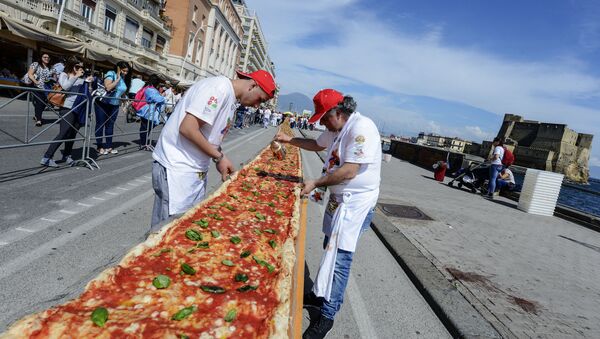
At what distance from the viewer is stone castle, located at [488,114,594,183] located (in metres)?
70.5

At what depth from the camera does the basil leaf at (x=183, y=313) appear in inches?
84.7

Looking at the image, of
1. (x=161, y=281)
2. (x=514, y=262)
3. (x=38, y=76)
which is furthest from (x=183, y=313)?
(x=38, y=76)

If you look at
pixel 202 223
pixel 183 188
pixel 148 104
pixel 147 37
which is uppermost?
pixel 147 37

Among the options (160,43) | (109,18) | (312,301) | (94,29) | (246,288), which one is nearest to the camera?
(246,288)

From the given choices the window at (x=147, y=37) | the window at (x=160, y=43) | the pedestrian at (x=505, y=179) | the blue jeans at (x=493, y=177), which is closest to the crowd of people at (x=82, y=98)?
the blue jeans at (x=493, y=177)

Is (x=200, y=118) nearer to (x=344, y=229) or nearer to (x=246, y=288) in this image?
(x=246, y=288)

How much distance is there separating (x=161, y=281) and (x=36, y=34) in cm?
1931

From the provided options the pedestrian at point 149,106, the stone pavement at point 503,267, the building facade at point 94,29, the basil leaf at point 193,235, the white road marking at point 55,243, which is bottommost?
the white road marking at point 55,243

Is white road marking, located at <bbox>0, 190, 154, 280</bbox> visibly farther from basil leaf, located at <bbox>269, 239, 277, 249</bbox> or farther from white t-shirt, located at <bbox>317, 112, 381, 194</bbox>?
white t-shirt, located at <bbox>317, 112, 381, 194</bbox>

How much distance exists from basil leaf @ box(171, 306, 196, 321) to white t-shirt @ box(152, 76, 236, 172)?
1286 millimetres

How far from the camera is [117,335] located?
1.91 metres

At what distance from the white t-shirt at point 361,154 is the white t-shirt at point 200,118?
3.69 ft

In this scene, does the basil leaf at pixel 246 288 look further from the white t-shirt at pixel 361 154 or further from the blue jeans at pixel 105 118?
the blue jeans at pixel 105 118

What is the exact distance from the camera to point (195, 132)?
2.89 meters
